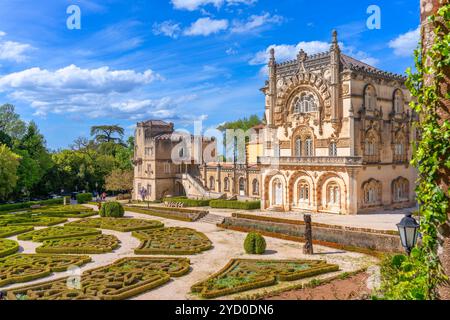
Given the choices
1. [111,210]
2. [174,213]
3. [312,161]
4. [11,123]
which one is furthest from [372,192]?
[11,123]

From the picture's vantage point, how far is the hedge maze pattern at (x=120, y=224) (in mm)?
35469

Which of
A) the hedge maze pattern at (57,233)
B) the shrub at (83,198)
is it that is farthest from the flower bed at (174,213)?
the shrub at (83,198)

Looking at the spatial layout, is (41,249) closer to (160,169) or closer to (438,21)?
(438,21)

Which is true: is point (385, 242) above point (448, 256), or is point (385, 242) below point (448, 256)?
below

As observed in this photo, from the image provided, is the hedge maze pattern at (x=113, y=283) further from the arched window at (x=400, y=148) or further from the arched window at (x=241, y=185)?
the arched window at (x=241, y=185)

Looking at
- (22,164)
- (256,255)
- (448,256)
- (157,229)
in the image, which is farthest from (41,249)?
(22,164)

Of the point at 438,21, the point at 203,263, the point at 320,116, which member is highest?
the point at 320,116

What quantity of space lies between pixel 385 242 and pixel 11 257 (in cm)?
2411

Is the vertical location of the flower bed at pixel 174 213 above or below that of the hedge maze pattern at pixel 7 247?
above

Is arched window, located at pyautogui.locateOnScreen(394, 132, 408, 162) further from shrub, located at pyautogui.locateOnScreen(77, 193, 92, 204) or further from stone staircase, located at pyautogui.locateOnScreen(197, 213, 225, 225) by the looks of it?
shrub, located at pyautogui.locateOnScreen(77, 193, 92, 204)

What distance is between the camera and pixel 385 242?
25469 mm

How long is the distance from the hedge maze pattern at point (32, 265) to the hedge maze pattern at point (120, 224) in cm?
1017

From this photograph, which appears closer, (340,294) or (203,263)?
(340,294)

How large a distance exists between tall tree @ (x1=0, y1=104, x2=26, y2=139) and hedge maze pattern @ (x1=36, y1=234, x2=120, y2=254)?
3630 cm
